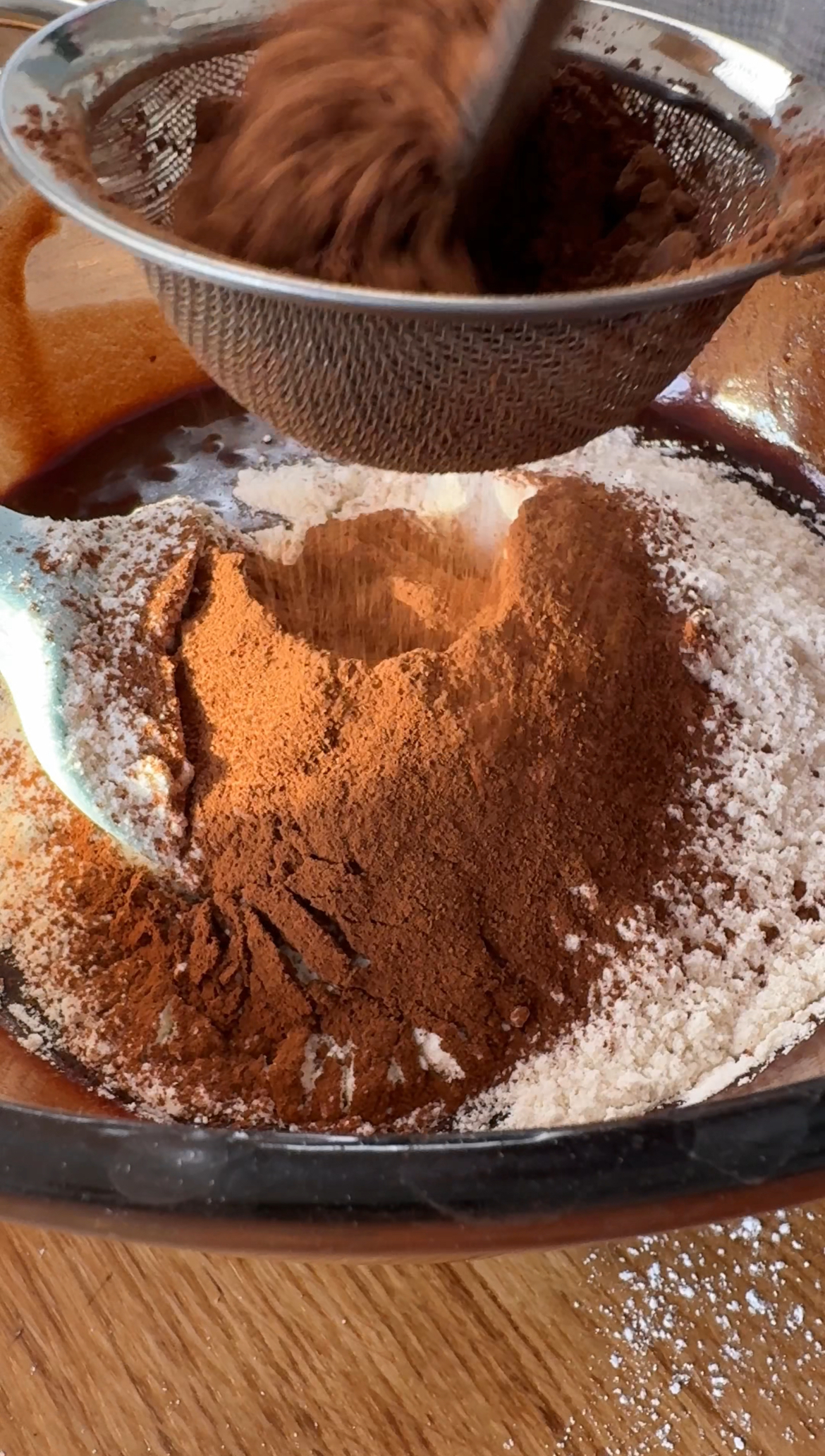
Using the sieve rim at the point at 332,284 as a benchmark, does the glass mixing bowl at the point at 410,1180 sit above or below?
below

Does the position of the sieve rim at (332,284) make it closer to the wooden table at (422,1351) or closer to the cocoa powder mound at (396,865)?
the cocoa powder mound at (396,865)

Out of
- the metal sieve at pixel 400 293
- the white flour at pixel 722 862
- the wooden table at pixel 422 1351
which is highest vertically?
the metal sieve at pixel 400 293

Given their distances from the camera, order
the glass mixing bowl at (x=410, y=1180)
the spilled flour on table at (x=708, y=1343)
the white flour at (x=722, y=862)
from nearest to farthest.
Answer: the glass mixing bowl at (x=410, y=1180) < the spilled flour on table at (x=708, y=1343) < the white flour at (x=722, y=862)

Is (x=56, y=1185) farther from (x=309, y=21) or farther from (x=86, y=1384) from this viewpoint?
(x=309, y=21)

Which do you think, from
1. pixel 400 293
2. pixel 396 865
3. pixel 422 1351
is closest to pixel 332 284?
pixel 400 293

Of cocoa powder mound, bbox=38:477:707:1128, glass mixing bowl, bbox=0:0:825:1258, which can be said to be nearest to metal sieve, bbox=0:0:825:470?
cocoa powder mound, bbox=38:477:707:1128

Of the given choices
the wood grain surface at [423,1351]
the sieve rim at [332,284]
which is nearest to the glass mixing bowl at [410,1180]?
the wood grain surface at [423,1351]

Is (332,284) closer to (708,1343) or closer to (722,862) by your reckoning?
(722,862)
